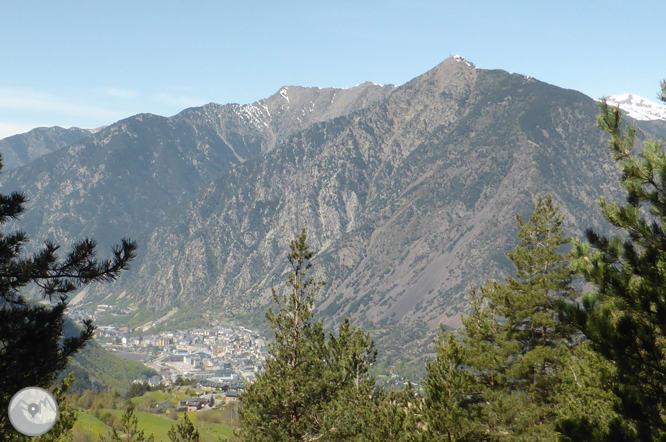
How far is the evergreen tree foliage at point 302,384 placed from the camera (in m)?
21.3

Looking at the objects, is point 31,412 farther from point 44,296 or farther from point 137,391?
point 137,391

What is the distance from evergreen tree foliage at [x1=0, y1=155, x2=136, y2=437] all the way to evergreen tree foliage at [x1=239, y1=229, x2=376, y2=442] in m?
10.6

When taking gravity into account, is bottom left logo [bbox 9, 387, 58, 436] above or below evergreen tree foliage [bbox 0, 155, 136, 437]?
below

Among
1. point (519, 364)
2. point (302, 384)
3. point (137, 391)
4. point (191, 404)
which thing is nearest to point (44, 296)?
point (302, 384)

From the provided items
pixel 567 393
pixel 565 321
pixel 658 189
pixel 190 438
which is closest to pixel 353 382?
pixel 190 438

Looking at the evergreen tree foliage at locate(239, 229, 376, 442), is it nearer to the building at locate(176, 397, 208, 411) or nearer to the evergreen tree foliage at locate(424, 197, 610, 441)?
the evergreen tree foliage at locate(424, 197, 610, 441)

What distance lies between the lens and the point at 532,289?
28.1 metres

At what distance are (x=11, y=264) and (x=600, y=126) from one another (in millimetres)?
12811

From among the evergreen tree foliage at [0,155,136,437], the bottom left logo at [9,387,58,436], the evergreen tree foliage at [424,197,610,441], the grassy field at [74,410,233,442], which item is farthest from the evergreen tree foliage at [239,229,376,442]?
the grassy field at [74,410,233,442]

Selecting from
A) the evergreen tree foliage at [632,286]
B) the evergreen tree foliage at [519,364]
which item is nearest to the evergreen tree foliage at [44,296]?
the evergreen tree foliage at [632,286]

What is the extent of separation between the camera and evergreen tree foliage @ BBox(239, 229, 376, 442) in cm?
2131

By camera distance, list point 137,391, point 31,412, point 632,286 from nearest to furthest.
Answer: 1. point 31,412
2. point 632,286
3. point 137,391

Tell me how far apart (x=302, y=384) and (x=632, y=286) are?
13427mm

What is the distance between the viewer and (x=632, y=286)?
11.9 metres
